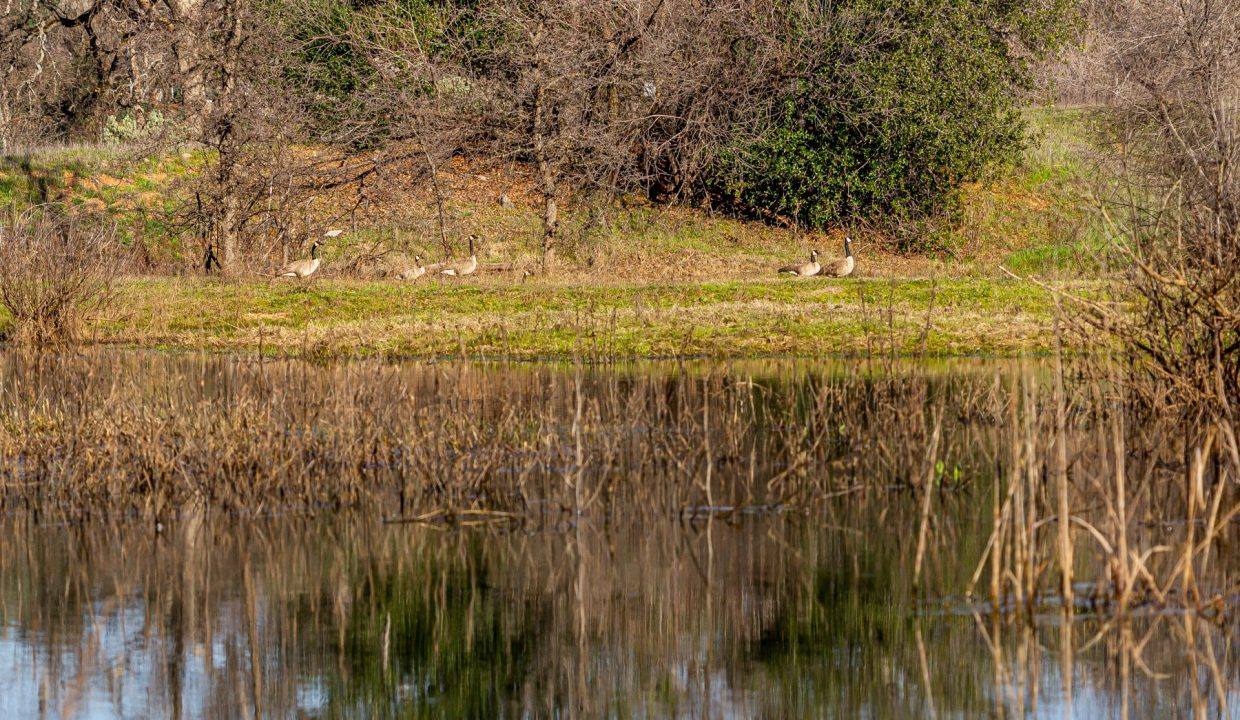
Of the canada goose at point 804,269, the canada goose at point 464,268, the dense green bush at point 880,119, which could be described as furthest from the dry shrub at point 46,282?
the dense green bush at point 880,119

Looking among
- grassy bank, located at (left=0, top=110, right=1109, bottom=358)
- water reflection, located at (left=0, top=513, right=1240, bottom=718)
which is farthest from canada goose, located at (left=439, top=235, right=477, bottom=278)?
water reflection, located at (left=0, top=513, right=1240, bottom=718)

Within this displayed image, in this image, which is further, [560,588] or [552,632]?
[560,588]

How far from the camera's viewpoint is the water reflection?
7914 millimetres

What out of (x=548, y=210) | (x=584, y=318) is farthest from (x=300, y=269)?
(x=584, y=318)

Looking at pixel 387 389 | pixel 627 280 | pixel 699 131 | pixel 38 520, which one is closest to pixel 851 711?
pixel 38 520

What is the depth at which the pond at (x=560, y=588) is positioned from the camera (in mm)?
8023

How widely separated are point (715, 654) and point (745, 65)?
2651 cm

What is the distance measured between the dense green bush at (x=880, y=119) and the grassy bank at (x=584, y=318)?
24.2 feet

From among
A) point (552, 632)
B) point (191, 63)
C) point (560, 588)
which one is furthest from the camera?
point (191, 63)

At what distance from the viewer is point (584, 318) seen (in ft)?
79.8

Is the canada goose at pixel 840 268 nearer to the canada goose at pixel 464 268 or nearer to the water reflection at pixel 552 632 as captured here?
the canada goose at pixel 464 268

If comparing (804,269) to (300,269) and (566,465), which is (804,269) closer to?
(300,269)

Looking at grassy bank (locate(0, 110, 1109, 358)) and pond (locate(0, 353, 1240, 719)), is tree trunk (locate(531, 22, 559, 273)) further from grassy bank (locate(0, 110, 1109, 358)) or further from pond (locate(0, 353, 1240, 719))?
pond (locate(0, 353, 1240, 719))

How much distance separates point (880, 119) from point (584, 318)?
452 inches
